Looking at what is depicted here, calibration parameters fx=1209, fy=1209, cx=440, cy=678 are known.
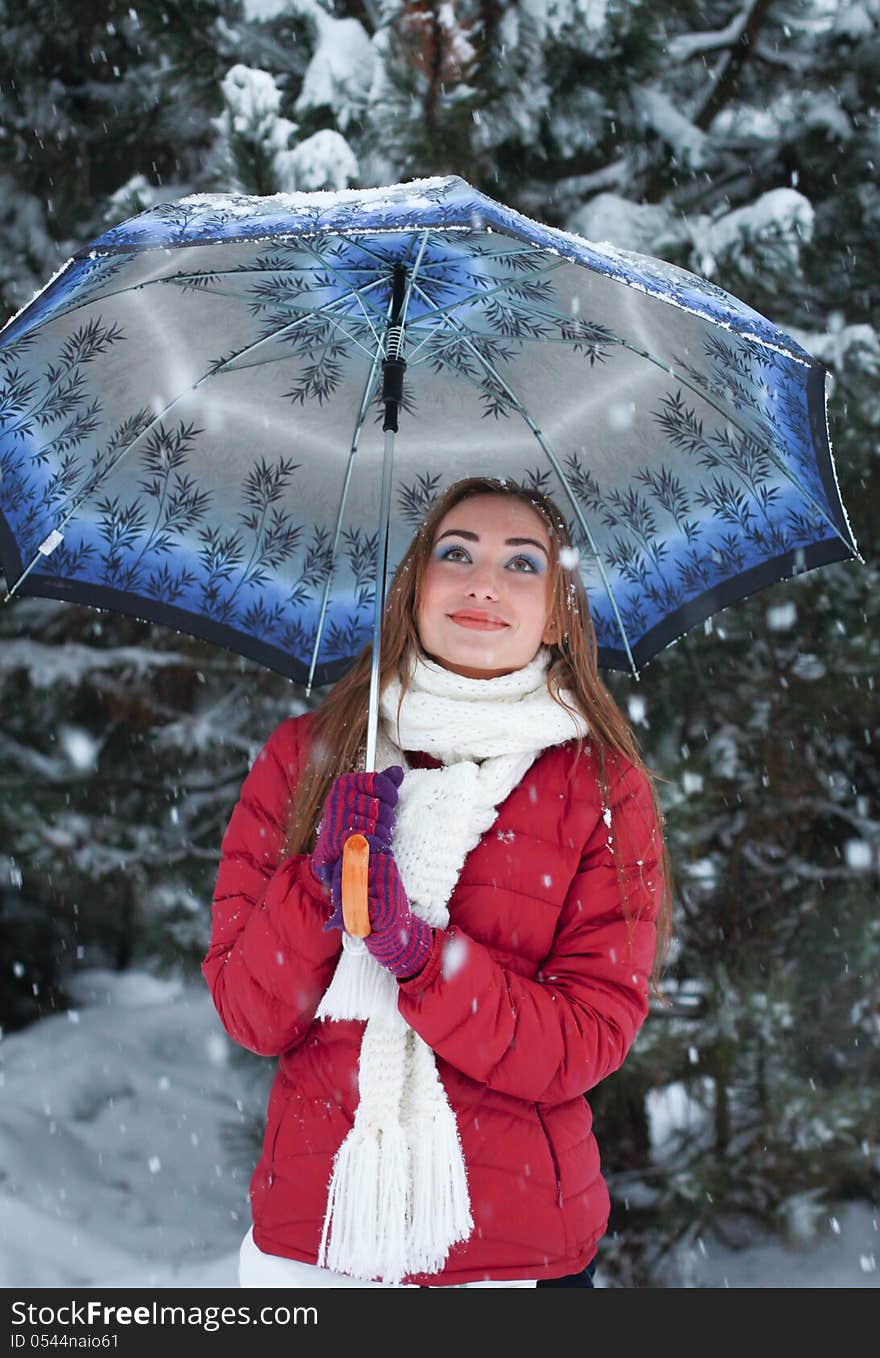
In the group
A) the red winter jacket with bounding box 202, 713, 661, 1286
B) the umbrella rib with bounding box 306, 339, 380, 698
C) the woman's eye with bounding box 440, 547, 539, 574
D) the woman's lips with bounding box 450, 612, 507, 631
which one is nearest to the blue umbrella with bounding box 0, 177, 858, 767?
the umbrella rib with bounding box 306, 339, 380, 698

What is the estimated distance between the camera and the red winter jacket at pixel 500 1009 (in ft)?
6.25

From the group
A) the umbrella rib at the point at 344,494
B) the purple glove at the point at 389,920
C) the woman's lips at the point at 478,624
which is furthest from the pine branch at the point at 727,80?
the purple glove at the point at 389,920

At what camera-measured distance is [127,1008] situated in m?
5.41

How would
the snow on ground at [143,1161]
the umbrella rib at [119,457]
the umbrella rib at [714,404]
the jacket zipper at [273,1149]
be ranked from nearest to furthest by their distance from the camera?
the jacket zipper at [273,1149] → the umbrella rib at [714,404] → the umbrella rib at [119,457] → the snow on ground at [143,1161]

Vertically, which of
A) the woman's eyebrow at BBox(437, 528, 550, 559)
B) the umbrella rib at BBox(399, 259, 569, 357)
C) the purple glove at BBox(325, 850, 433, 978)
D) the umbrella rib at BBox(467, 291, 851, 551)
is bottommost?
the purple glove at BBox(325, 850, 433, 978)

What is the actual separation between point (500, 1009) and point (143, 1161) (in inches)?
138

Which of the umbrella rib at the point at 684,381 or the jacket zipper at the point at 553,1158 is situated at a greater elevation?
the umbrella rib at the point at 684,381

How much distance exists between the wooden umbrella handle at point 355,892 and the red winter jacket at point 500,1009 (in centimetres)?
15

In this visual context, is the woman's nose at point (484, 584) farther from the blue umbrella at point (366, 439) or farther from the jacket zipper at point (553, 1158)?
the jacket zipper at point (553, 1158)

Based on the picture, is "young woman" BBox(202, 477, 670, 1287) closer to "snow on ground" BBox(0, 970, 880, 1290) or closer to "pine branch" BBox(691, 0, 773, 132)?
"snow on ground" BBox(0, 970, 880, 1290)

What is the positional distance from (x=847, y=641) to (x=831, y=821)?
72 cm

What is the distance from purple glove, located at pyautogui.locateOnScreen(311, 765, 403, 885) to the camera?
6.05ft

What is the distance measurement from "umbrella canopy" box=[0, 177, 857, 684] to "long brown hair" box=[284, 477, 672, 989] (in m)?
0.09

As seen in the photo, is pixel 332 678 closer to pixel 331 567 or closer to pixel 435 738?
pixel 331 567
